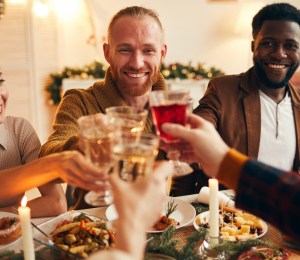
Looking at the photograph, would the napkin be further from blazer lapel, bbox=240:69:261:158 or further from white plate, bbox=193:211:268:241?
blazer lapel, bbox=240:69:261:158

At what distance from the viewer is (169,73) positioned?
208 inches

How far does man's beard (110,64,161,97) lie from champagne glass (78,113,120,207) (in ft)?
3.31

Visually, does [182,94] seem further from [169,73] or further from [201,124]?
[169,73]

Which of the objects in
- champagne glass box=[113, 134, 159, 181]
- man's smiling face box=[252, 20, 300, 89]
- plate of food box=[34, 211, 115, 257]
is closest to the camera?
champagne glass box=[113, 134, 159, 181]

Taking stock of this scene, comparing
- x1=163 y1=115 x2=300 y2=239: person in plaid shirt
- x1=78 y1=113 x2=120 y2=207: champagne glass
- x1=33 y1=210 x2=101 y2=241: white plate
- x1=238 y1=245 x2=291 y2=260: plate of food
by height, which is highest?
x1=78 y1=113 x2=120 y2=207: champagne glass

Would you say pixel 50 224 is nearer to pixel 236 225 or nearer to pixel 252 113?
pixel 236 225

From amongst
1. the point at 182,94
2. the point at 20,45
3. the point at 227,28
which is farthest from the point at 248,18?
the point at 182,94

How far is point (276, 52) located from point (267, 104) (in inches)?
12.3

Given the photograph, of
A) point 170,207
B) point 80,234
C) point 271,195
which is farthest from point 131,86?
point 271,195

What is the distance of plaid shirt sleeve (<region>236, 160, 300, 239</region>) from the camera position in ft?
3.14

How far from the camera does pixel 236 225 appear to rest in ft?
5.01

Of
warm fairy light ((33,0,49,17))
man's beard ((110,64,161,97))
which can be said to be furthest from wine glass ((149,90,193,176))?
warm fairy light ((33,0,49,17))

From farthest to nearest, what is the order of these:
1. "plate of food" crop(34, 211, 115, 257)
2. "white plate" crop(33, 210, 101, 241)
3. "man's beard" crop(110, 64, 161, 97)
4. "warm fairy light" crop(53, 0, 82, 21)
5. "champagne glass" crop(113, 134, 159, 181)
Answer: "warm fairy light" crop(53, 0, 82, 21)
"man's beard" crop(110, 64, 161, 97)
"white plate" crop(33, 210, 101, 241)
"plate of food" crop(34, 211, 115, 257)
"champagne glass" crop(113, 134, 159, 181)

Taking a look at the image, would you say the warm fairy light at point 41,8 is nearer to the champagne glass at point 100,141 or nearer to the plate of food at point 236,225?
the plate of food at point 236,225
